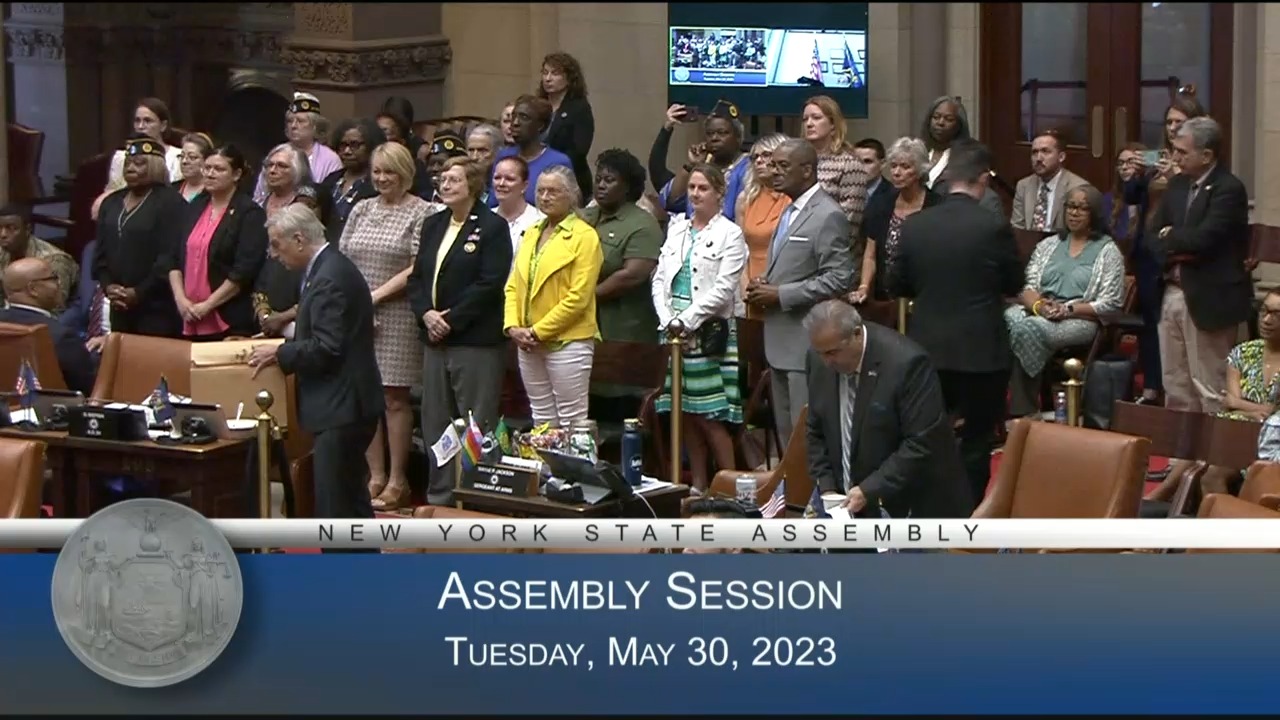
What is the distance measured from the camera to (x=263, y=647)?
23.5 feet

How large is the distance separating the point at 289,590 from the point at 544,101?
6323 millimetres

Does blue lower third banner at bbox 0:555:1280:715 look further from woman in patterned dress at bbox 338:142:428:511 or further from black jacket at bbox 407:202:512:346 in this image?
woman in patterned dress at bbox 338:142:428:511

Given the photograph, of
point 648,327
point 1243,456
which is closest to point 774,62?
point 648,327

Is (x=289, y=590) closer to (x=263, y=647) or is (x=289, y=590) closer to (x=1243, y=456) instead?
(x=263, y=647)

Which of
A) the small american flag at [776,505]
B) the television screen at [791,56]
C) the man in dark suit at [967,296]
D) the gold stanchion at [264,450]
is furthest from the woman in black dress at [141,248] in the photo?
the television screen at [791,56]

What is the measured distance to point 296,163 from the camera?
11.9 metres

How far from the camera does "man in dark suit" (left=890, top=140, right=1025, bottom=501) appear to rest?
32.9ft

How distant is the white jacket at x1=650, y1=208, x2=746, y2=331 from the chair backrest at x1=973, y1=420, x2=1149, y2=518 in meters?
2.38

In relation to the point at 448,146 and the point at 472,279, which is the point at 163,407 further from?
the point at 448,146

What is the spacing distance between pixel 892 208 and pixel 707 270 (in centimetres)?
150

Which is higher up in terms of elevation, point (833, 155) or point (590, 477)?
point (833, 155)

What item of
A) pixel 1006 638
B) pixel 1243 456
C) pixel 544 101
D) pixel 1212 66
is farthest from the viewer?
pixel 1212 66

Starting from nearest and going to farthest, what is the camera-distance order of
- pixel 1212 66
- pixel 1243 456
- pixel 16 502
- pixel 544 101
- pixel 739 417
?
1. pixel 16 502
2. pixel 1243 456
3. pixel 739 417
4. pixel 544 101
5. pixel 1212 66

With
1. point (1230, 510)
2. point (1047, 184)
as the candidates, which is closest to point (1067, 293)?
point (1047, 184)
